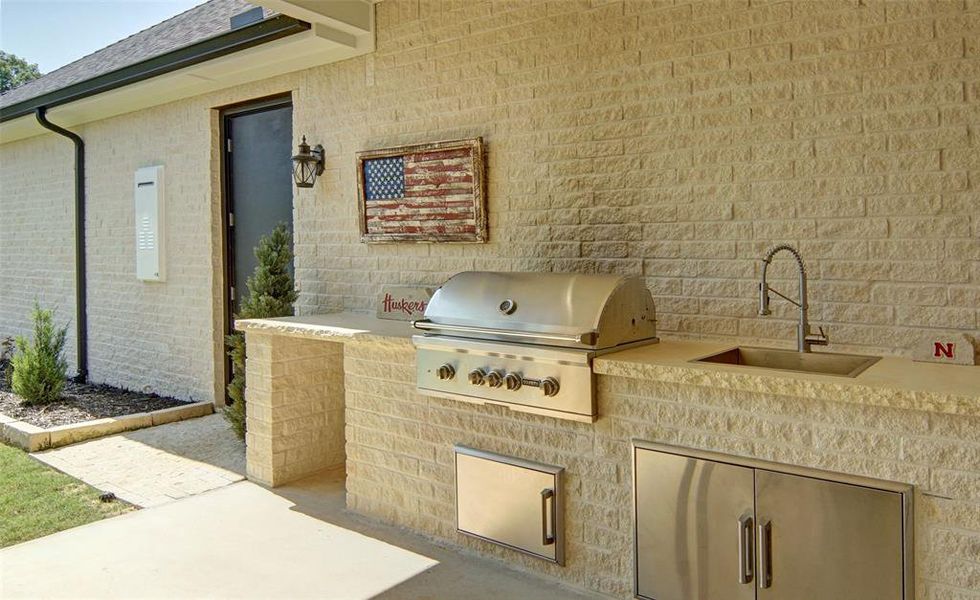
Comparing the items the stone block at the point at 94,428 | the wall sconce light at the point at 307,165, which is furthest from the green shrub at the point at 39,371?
the wall sconce light at the point at 307,165

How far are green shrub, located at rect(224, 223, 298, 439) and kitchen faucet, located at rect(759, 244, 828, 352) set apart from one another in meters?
3.37

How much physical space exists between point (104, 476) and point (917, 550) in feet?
15.1

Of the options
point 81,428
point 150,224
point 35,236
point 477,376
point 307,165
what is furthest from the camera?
point 35,236

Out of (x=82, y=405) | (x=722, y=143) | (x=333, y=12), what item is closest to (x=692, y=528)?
(x=722, y=143)

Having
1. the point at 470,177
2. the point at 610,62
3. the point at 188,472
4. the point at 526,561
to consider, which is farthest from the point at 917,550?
the point at 188,472

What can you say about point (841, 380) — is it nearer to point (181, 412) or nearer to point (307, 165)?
point (307, 165)

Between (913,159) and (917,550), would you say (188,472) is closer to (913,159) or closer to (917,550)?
(917,550)

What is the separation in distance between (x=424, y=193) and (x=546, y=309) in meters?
1.71

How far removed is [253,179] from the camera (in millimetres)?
5934

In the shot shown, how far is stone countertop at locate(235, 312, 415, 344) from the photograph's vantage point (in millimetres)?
3660

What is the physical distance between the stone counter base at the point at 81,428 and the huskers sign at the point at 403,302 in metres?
2.65

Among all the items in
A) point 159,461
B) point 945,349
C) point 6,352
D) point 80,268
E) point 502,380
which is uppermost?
point 80,268

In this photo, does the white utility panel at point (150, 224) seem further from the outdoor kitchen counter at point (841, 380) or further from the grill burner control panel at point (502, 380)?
the outdoor kitchen counter at point (841, 380)

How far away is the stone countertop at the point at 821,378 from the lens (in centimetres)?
211
